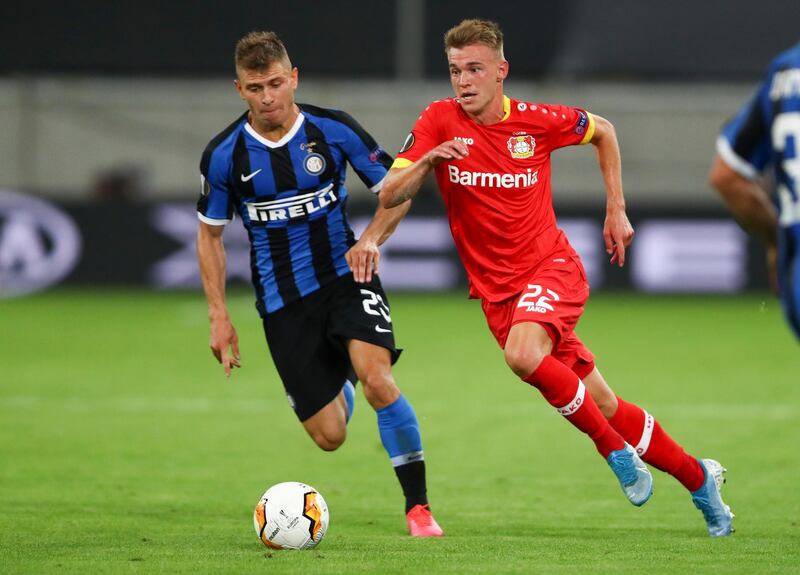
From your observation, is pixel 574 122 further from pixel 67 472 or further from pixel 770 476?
pixel 67 472

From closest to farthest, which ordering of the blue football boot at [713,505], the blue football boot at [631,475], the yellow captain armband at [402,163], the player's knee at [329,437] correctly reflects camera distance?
the blue football boot at [631,475] < the yellow captain armband at [402,163] < the blue football boot at [713,505] < the player's knee at [329,437]

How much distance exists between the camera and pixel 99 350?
14172 mm

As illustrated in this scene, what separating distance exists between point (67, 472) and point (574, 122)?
3667mm

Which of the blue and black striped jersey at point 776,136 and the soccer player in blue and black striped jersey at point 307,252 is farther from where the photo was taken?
the soccer player in blue and black striped jersey at point 307,252

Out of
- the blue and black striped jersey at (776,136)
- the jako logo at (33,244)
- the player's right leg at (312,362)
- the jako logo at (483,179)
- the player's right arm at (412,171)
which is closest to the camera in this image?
the blue and black striped jersey at (776,136)

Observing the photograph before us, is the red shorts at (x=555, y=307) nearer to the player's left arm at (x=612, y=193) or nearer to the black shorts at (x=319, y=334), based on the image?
the player's left arm at (x=612, y=193)

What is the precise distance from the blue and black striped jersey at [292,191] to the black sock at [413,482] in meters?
1.01

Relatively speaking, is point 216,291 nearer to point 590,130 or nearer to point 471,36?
point 471,36

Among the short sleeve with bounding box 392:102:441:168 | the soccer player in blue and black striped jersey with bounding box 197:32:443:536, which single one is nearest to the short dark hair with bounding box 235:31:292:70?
the soccer player in blue and black striped jersey with bounding box 197:32:443:536

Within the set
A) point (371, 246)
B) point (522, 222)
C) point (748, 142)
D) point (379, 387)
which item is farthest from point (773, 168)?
point (379, 387)

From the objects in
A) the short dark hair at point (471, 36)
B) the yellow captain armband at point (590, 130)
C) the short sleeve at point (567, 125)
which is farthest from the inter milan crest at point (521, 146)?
the short dark hair at point (471, 36)

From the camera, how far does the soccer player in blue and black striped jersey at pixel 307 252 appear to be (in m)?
6.23

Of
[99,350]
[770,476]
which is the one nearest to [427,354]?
[99,350]

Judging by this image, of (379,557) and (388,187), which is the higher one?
(388,187)
